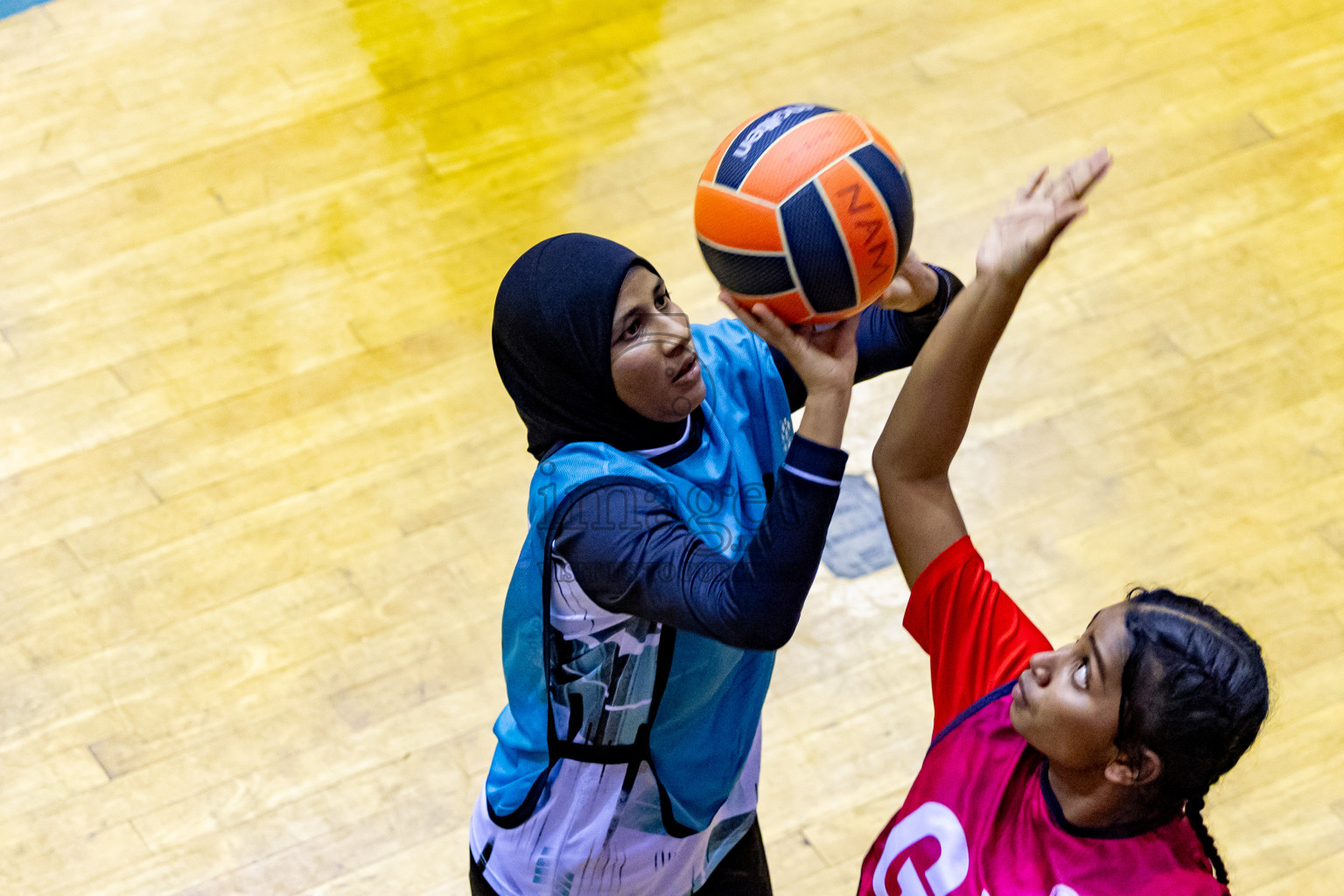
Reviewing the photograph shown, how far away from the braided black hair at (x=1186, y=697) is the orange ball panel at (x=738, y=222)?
616 millimetres

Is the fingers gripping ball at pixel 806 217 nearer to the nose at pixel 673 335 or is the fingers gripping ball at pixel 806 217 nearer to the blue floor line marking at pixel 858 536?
the nose at pixel 673 335

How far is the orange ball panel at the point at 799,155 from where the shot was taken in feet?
5.72

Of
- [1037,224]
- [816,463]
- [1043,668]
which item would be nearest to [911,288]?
[1037,224]

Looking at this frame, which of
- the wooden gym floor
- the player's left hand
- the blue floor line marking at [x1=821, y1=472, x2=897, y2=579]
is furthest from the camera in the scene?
the blue floor line marking at [x1=821, y1=472, x2=897, y2=579]

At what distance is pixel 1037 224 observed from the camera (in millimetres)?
1581

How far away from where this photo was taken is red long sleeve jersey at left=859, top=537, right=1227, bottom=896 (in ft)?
5.25

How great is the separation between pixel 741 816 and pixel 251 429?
6.06 feet

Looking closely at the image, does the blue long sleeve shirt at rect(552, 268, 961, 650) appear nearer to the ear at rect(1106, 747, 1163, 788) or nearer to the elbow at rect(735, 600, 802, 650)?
the elbow at rect(735, 600, 802, 650)

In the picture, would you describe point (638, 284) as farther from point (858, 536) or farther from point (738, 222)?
point (858, 536)

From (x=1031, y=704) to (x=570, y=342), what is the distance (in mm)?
692

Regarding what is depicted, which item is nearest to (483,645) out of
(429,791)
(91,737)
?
(429,791)

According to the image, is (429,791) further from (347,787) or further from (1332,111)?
(1332,111)

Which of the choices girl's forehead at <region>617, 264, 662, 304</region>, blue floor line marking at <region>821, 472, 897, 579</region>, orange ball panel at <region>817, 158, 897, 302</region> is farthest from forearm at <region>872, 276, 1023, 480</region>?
blue floor line marking at <region>821, 472, 897, 579</region>

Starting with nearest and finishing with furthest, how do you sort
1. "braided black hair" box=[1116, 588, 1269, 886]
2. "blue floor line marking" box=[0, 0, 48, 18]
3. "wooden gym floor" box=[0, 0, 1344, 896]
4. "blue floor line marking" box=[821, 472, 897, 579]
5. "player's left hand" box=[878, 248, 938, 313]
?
1. "braided black hair" box=[1116, 588, 1269, 886]
2. "player's left hand" box=[878, 248, 938, 313]
3. "wooden gym floor" box=[0, 0, 1344, 896]
4. "blue floor line marking" box=[821, 472, 897, 579]
5. "blue floor line marking" box=[0, 0, 48, 18]
